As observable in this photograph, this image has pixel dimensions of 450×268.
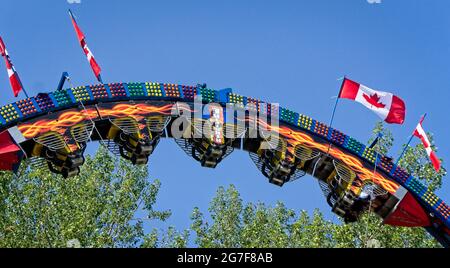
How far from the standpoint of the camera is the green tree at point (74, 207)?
1475 inches

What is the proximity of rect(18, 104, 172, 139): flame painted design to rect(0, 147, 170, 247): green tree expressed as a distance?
1145cm

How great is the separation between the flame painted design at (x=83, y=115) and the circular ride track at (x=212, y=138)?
1.0 inches

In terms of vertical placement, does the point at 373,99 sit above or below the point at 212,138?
above

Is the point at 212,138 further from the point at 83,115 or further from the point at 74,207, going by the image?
the point at 74,207

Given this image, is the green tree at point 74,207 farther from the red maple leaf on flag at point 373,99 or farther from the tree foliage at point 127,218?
the red maple leaf on flag at point 373,99

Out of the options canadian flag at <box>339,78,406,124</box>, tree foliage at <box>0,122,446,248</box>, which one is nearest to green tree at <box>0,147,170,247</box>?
tree foliage at <box>0,122,446,248</box>

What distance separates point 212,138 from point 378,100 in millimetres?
4839

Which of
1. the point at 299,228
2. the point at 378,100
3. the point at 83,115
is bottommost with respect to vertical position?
the point at 299,228

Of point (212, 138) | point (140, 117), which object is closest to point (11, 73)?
point (140, 117)

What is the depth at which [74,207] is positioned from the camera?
39125mm

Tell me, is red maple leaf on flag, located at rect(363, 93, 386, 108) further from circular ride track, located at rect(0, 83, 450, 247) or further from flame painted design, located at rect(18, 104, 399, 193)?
flame painted design, located at rect(18, 104, 399, 193)
